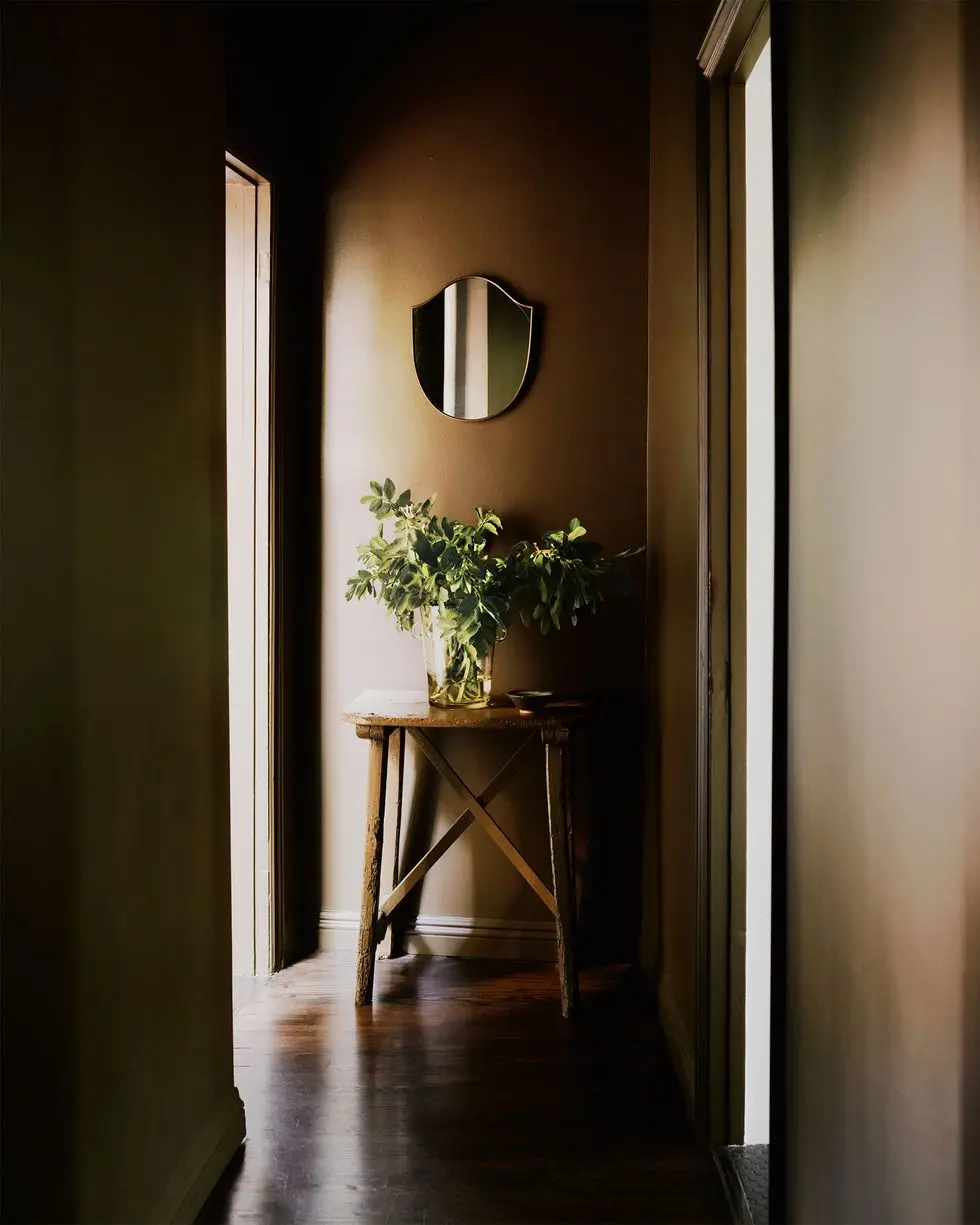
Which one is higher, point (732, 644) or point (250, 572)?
point (250, 572)

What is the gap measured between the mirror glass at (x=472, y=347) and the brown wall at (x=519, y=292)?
0.05m

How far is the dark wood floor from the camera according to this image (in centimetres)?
181

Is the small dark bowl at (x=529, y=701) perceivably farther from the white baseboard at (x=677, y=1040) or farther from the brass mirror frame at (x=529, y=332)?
the brass mirror frame at (x=529, y=332)

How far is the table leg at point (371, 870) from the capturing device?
2656 mm

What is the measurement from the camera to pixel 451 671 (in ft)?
9.01

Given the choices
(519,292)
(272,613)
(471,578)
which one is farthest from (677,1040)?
(519,292)

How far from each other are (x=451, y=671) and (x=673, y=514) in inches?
29.6
